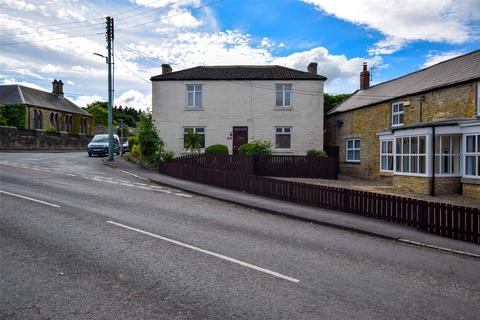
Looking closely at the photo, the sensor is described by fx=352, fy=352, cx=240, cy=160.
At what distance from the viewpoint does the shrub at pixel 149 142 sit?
2348 cm

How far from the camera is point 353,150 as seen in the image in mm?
28047

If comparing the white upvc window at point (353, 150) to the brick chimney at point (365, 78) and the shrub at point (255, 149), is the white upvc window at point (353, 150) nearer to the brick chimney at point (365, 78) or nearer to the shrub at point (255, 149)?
the brick chimney at point (365, 78)

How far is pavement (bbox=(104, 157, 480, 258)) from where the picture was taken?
918 cm

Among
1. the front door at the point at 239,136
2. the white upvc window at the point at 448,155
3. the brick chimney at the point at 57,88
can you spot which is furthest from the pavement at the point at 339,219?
the brick chimney at the point at 57,88

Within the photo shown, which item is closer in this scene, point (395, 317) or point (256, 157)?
point (395, 317)

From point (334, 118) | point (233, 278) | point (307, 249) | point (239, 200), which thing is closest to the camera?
point (233, 278)

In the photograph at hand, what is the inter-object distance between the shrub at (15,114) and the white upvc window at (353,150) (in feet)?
144

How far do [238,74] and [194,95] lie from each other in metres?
4.06

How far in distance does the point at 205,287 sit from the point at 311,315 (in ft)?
5.48

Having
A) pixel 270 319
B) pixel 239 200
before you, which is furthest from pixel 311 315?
pixel 239 200

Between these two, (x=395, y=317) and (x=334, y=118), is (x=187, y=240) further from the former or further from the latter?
(x=334, y=118)

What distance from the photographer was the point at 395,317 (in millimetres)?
4766

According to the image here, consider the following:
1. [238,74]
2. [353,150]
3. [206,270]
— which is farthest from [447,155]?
[238,74]

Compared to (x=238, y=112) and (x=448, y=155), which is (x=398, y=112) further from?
(x=238, y=112)
